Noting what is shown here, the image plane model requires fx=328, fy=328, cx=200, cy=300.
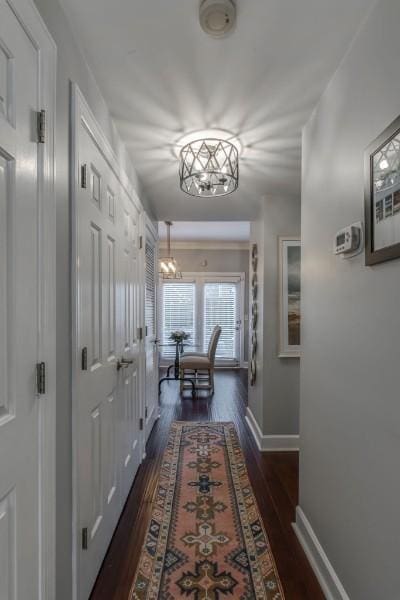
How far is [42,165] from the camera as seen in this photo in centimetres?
102

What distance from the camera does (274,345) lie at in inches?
120

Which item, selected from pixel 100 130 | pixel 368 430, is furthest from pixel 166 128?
pixel 368 430

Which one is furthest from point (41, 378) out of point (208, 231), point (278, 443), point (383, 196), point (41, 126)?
point (208, 231)

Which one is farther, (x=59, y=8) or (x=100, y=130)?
(x=100, y=130)

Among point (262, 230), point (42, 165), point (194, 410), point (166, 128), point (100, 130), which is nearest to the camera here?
point (42, 165)

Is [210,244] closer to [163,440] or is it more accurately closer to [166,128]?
[163,440]

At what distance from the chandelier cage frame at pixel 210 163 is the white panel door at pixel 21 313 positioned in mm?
1120

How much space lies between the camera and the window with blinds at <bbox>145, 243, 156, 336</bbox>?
322 centimetres

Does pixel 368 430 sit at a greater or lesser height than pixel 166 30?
lesser

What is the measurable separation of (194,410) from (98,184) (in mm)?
3198

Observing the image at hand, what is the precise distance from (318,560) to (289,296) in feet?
6.53

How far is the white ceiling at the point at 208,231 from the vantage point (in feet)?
17.3

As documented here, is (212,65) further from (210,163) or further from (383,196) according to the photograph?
(383,196)

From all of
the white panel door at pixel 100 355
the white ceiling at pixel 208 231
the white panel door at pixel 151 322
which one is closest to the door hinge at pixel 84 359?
the white panel door at pixel 100 355
